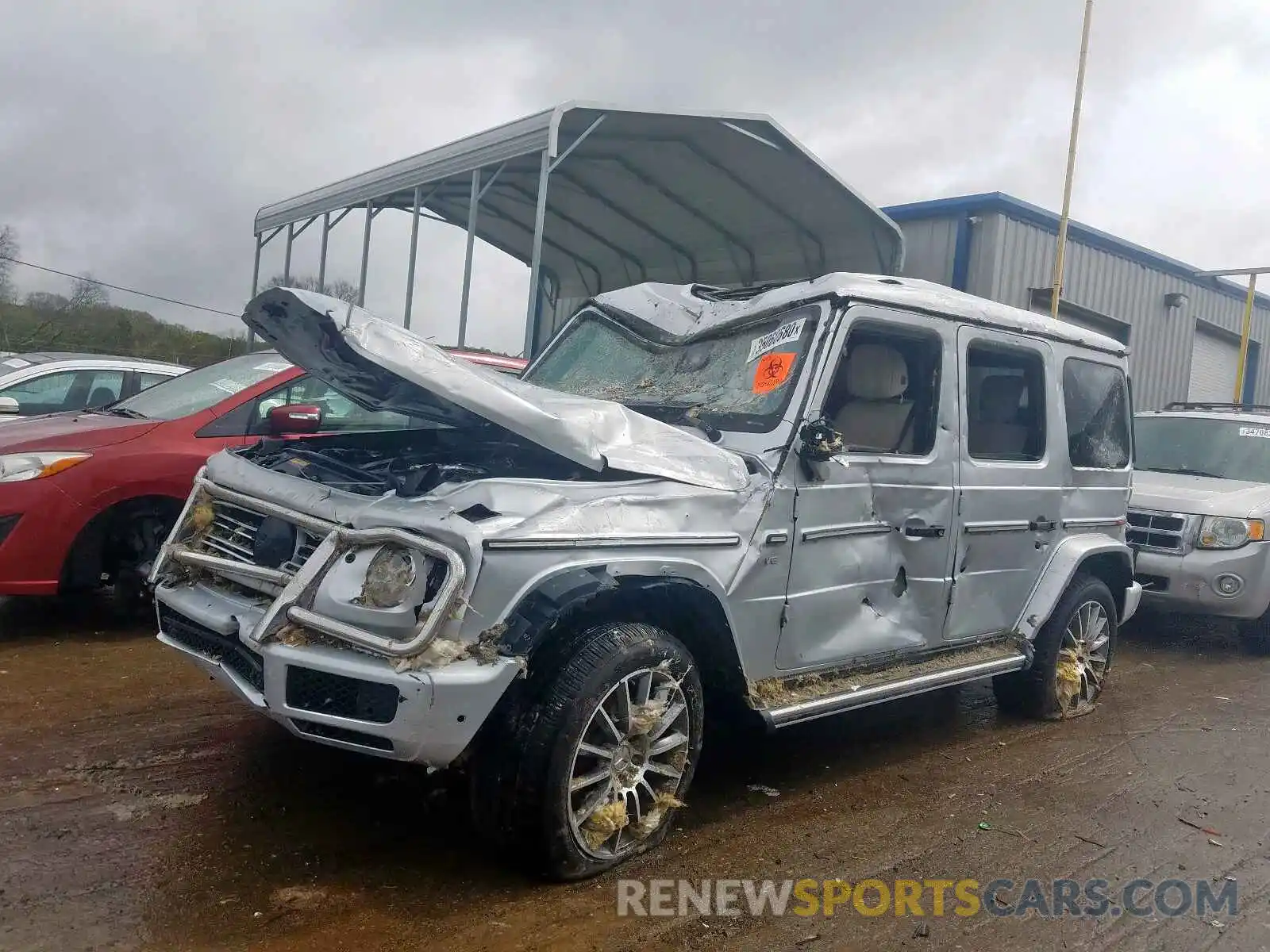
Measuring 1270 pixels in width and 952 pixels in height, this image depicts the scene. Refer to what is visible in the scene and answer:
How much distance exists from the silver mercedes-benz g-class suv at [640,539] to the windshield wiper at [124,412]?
1.47 m

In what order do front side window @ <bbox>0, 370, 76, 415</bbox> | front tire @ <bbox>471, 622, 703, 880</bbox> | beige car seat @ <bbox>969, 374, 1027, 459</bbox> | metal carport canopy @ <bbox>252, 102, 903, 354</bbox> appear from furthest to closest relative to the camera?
metal carport canopy @ <bbox>252, 102, 903, 354</bbox> < front side window @ <bbox>0, 370, 76, 415</bbox> < beige car seat @ <bbox>969, 374, 1027, 459</bbox> < front tire @ <bbox>471, 622, 703, 880</bbox>

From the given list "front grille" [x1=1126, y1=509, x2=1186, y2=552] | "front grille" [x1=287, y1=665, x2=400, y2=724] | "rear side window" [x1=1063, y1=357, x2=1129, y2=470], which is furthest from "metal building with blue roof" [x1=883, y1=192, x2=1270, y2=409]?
"front grille" [x1=287, y1=665, x2=400, y2=724]

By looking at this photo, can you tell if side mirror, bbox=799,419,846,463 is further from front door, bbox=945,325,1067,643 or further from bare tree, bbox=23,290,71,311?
bare tree, bbox=23,290,71,311

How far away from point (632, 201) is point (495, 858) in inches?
370

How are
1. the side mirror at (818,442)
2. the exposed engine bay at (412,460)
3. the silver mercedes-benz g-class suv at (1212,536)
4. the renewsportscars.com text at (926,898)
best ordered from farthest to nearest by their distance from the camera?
the silver mercedes-benz g-class suv at (1212,536)
the side mirror at (818,442)
the exposed engine bay at (412,460)
the renewsportscars.com text at (926,898)

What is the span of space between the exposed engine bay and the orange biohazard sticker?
35.4 inches

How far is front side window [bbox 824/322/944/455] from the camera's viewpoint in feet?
13.1

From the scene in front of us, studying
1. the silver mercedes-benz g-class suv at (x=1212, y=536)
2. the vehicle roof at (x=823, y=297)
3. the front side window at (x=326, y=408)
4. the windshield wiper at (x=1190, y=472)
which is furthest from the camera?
the windshield wiper at (x=1190, y=472)

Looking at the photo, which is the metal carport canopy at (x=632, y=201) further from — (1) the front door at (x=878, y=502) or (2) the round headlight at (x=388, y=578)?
(2) the round headlight at (x=388, y=578)

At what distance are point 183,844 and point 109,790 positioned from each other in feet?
1.92

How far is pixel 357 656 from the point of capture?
9.05 ft

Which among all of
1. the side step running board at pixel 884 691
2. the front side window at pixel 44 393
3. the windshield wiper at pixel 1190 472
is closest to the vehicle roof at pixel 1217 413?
the windshield wiper at pixel 1190 472

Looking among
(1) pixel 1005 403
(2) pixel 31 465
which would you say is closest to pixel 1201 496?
(1) pixel 1005 403

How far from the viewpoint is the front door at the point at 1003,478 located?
14.6 feet
